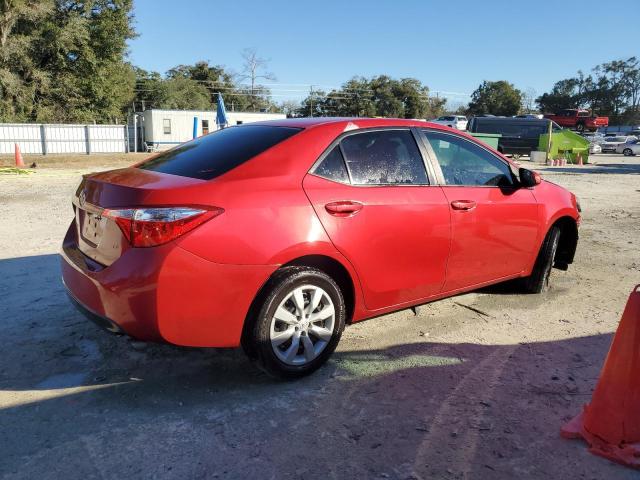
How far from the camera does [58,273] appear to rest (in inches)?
215

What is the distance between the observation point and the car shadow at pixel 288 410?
258cm

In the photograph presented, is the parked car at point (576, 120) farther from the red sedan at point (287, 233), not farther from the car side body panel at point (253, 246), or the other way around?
the car side body panel at point (253, 246)

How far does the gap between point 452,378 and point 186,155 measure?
2.41 meters

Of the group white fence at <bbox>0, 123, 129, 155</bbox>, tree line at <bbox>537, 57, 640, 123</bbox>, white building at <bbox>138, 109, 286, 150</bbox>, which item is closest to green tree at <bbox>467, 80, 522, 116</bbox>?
tree line at <bbox>537, 57, 640, 123</bbox>

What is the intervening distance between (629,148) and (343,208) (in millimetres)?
42375

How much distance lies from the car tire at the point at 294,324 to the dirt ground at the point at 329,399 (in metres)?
0.15

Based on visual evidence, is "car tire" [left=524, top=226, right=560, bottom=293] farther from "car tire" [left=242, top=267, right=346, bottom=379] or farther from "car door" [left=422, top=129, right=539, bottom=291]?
"car tire" [left=242, top=267, right=346, bottom=379]

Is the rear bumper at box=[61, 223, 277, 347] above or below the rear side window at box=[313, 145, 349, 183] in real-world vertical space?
below

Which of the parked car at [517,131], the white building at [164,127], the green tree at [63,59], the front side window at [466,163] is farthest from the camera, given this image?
the white building at [164,127]

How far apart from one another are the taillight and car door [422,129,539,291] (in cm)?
203

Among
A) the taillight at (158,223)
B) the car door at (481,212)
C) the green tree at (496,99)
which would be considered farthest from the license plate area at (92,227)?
the green tree at (496,99)

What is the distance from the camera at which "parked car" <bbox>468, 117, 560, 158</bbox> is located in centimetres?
3294

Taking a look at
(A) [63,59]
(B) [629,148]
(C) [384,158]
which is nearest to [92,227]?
(C) [384,158]

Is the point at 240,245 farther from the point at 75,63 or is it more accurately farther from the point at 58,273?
the point at 75,63
